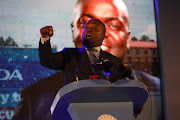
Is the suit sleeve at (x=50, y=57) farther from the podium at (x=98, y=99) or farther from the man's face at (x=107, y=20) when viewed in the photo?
the man's face at (x=107, y=20)

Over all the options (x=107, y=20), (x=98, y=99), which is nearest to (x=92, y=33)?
(x=98, y=99)

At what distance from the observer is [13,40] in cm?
231

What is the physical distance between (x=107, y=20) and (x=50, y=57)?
1.41 meters

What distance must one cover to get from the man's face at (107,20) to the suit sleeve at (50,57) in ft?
3.44

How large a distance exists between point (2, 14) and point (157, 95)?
6.85 feet

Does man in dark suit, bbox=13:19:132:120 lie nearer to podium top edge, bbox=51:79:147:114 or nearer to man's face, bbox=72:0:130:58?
podium top edge, bbox=51:79:147:114

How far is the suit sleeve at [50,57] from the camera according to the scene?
114 centimetres

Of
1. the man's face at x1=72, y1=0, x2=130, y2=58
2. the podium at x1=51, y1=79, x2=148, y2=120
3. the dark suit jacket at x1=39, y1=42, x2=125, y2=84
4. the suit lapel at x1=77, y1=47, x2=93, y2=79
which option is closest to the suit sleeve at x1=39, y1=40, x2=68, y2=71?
the dark suit jacket at x1=39, y1=42, x2=125, y2=84

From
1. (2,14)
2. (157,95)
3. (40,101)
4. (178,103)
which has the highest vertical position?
(2,14)

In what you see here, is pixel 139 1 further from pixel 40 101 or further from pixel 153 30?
pixel 40 101

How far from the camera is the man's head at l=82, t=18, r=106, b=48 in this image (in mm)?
1192

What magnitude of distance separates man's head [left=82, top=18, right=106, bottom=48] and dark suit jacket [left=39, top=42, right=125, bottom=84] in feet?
0.30

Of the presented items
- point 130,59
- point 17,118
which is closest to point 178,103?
point 130,59

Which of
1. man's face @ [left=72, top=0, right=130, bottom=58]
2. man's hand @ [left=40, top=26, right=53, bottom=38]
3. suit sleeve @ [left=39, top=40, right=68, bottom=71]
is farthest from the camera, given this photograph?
man's face @ [left=72, top=0, right=130, bottom=58]
